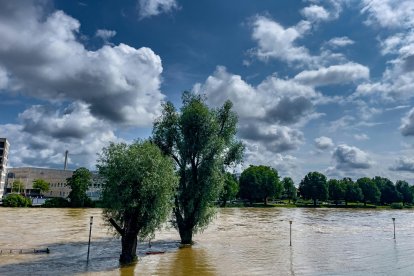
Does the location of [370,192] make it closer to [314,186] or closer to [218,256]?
[314,186]

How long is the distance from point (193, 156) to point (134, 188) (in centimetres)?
1334

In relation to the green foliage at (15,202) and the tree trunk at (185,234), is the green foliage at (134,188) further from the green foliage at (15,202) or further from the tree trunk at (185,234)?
the green foliage at (15,202)

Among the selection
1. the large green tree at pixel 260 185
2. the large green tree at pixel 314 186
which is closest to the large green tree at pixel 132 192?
the large green tree at pixel 260 185

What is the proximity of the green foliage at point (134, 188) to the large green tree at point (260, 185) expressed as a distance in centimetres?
14104

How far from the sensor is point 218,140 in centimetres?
4281

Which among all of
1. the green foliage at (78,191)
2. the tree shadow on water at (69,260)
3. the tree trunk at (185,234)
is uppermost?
the green foliage at (78,191)

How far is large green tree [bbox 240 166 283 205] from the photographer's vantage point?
17025cm

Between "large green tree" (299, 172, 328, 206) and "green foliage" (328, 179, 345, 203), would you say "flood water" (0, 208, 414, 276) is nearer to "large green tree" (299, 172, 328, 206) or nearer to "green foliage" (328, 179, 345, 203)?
"large green tree" (299, 172, 328, 206)

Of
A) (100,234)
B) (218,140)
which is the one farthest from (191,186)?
(100,234)

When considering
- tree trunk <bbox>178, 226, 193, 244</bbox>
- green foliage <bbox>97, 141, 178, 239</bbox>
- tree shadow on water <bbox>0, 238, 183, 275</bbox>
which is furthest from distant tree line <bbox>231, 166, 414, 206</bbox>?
green foliage <bbox>97, 141, 178, 239</bbox>

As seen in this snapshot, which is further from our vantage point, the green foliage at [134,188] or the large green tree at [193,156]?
the large green tree at [193,156]

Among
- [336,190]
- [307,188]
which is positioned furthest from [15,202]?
[336,190]

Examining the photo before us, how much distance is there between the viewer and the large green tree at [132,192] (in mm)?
30859

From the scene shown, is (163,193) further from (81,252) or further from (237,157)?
(237,157)
